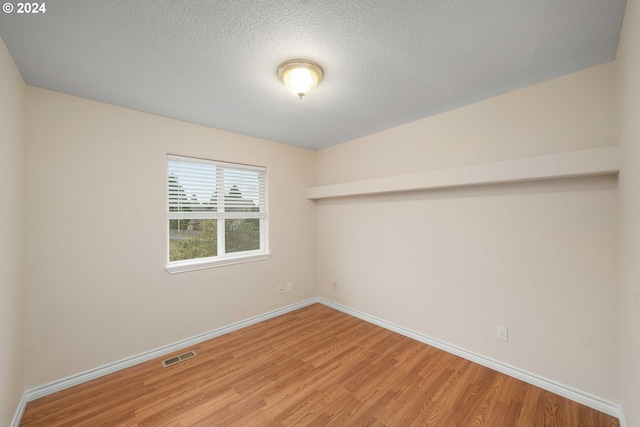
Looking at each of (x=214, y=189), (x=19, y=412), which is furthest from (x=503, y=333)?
(x=19, y=412)

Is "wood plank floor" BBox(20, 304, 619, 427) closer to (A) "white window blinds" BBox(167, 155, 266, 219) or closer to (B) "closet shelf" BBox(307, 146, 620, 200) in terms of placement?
(A) "white window blinds" BBox(167, 155, 266, 219)

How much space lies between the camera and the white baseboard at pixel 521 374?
1795mm

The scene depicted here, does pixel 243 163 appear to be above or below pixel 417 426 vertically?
above

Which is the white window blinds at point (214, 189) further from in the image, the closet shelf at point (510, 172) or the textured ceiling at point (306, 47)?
the closet shelf at point (510, 172)

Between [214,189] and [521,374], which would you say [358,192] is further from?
[521,374]

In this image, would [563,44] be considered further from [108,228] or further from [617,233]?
[108,228]

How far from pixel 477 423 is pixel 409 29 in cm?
258

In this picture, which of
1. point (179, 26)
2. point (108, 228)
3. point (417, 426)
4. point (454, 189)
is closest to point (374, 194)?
point (454, 189)

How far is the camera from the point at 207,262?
2.92 m

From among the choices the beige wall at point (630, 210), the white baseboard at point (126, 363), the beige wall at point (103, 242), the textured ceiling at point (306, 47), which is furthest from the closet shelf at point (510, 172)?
the white baseboard at point (126, 363)

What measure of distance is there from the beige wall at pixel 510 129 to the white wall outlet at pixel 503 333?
1.52 metres

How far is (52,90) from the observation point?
6.78 feet

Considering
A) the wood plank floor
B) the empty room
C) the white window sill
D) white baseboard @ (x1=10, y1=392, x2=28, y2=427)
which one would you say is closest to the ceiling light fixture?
the empty room

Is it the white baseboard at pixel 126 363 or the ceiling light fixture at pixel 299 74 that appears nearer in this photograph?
the ceiling light fixture at pixel 299 74
